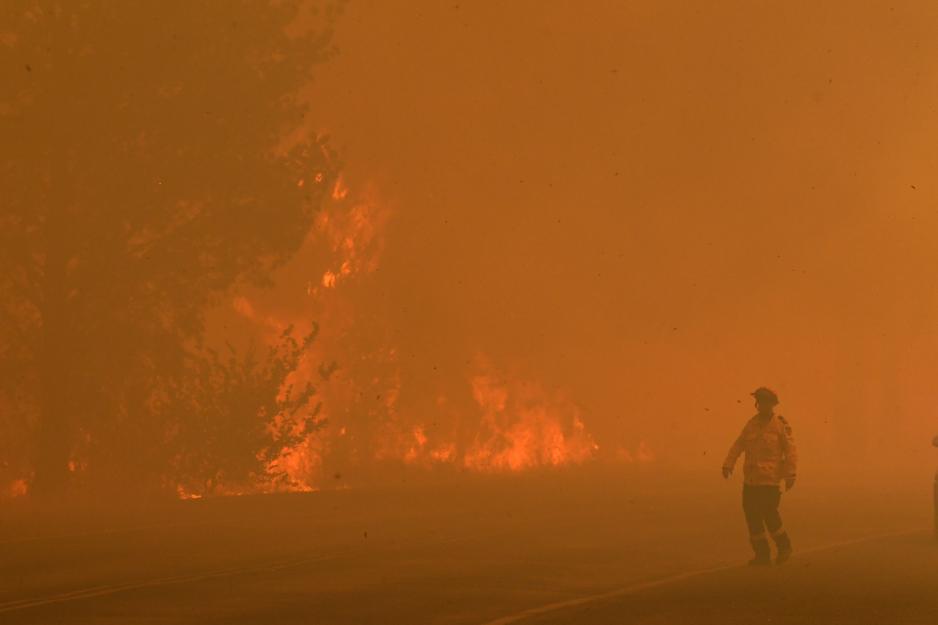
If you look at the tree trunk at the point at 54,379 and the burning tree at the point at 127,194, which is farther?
the tree trunk at the point at 54,379

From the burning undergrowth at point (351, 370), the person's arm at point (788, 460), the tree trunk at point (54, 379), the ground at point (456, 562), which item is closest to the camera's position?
the ground at point (456, 562)

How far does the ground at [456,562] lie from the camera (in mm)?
13453

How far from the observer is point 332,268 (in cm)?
4194

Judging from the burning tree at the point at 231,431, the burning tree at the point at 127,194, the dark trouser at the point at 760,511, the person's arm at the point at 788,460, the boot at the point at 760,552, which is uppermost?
the burning tree at the point at 127,194

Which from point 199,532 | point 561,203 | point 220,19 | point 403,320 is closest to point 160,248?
point 220,19

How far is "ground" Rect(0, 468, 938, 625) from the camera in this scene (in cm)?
1345

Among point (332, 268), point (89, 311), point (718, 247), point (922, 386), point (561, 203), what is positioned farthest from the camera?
point (922, 386)

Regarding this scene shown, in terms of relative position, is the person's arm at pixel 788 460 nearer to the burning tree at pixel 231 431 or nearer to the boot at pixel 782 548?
the boot at pixel 782 548

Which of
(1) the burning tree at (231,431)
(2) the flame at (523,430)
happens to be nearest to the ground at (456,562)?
(1) the burning tree at (231,431)

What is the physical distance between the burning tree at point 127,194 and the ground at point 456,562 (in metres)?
2.35

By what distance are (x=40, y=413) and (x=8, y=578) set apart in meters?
12.8

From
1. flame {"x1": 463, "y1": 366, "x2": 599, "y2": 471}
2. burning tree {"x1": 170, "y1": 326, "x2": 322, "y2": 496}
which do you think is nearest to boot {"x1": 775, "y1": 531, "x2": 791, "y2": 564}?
burning tree {"x1": 170, "y1": 326, "x2": 322, "y2": 496}

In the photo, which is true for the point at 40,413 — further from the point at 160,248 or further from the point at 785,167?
the point at 785,167

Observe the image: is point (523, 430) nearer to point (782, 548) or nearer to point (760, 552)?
point (782, 548)
